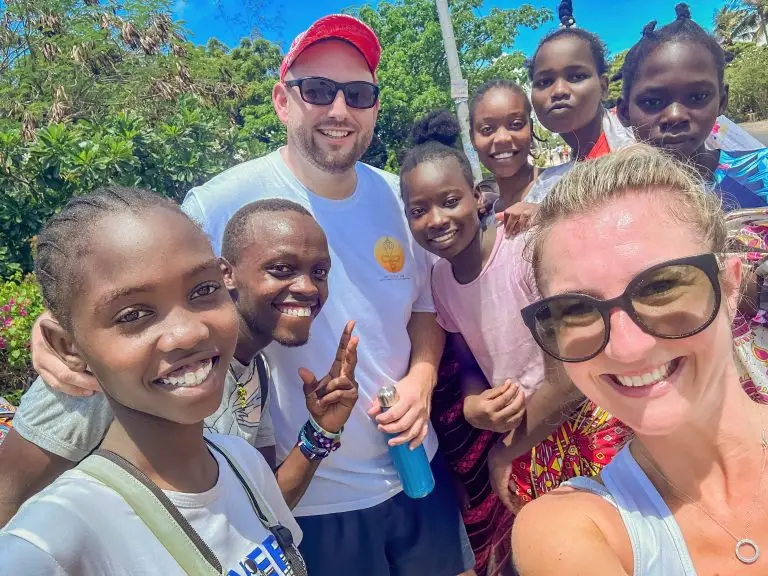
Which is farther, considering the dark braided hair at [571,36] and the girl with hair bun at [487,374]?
the dark braided hair at [571,36]

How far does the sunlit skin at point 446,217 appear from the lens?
8.68 feet

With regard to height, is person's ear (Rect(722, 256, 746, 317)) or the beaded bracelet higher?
person's ear (Rect(722, 256, 746, 317))

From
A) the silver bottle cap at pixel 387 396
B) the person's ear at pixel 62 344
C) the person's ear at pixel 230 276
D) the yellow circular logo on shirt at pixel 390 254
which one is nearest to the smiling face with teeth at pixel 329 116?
the yellow circular logo on shirt at pixel 390 254

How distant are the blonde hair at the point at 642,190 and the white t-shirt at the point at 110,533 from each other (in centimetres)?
111

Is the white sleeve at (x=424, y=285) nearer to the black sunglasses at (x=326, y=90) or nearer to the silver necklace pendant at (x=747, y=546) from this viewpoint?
the black sunglasses at (x=326, y=90)

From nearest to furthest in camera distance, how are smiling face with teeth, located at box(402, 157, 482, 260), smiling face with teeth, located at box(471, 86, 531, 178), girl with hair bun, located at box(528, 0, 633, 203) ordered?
smiling face with teeth, located at box(402, 157, 482, 260)
girl with hair bun, located at box(528, 0, 633, 203)
smiling face with teeth, located at box(471, 86, 531, 178)

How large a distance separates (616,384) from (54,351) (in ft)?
4.58

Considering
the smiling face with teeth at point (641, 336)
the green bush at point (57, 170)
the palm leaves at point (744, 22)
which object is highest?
the palm leaves at point (744, 22)

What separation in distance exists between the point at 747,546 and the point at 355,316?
1545 millimetres

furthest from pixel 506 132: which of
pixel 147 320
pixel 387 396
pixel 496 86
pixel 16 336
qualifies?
pixel 16 336

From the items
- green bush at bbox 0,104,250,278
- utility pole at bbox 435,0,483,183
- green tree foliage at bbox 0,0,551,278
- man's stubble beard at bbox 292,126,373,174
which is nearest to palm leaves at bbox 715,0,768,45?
green tree foliage at bbox 0,0,551,278

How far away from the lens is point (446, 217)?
2.65 m

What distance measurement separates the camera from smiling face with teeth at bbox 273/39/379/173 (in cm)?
252

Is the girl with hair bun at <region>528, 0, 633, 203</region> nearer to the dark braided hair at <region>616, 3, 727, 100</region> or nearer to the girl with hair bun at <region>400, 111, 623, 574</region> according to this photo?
the dark braided hair at <region>616, 3, 727, 100</region>
